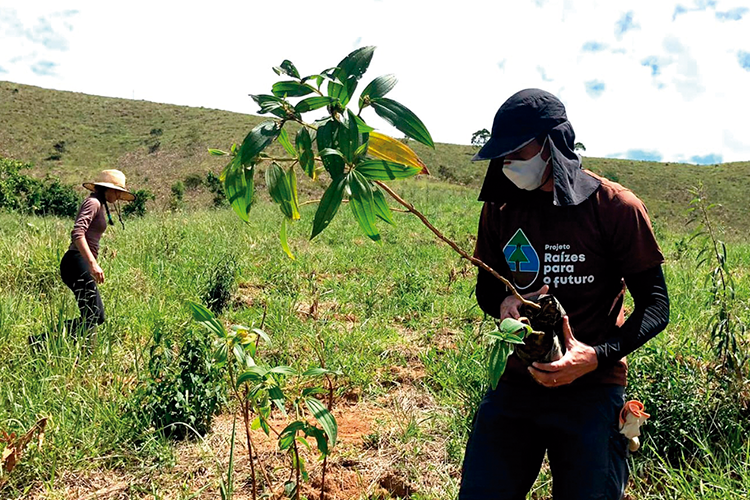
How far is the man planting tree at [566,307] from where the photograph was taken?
4.48 feet

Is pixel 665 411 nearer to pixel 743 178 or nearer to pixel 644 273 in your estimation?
pixel 644 273

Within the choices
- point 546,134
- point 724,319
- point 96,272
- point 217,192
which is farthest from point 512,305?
point 217,192

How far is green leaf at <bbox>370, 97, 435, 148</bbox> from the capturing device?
725 millimetres

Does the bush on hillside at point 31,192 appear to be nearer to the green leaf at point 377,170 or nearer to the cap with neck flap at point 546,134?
the cap with neck flap at point 546,134

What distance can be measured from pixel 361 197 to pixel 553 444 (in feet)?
3.59

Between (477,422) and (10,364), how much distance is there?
2.56 meters

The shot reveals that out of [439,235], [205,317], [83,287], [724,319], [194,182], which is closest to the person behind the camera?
[439,235]

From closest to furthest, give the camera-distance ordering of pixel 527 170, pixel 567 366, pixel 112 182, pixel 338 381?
pixel 567 366 → pixel 527 170 → pixel 338 381 → pixel 112 182

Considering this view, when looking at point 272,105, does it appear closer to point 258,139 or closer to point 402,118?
point 258,139

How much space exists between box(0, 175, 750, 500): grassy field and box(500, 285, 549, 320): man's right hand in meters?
0.90

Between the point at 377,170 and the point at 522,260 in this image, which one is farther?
the point at 522,260

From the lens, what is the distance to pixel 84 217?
10.9 feet

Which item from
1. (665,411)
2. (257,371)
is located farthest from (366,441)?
(257,371)

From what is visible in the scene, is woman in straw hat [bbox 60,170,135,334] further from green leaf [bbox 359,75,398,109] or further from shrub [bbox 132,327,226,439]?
green leaf [bbox 359,75,398,109]
